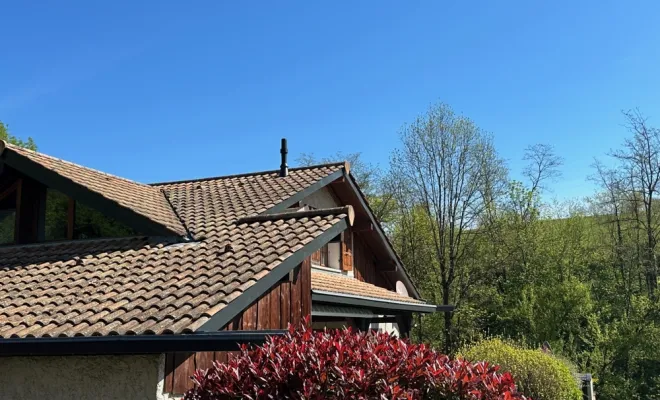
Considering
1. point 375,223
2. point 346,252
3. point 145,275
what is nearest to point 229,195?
point 346,252

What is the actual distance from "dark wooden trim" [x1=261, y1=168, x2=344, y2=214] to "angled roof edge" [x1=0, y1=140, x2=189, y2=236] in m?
1.69

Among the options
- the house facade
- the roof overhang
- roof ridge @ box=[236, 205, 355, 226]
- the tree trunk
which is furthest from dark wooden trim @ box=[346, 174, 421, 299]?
the tree trunk

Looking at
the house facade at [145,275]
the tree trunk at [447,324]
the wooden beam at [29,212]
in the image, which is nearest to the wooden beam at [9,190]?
the house facade at [145,275]

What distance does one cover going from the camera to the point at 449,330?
82.4ft

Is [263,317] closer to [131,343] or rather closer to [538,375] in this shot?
[131,343]

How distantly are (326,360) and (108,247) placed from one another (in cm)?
607

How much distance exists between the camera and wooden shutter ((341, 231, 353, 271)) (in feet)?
45.4

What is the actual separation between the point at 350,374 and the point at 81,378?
3735 mm

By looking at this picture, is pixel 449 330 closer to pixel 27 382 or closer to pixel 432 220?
pixel 432 220

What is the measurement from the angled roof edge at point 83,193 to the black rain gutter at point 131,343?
3154 mm

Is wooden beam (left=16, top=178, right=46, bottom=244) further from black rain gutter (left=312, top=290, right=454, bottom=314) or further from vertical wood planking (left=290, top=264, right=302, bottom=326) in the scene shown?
black rain gutter (left=312, top=290, right=454, bottom=314)

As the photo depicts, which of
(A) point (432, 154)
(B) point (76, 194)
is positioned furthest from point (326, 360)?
(A) point (432, 154)

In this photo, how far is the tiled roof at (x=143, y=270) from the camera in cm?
627

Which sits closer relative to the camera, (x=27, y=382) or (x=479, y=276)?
(x=27, y=382)
